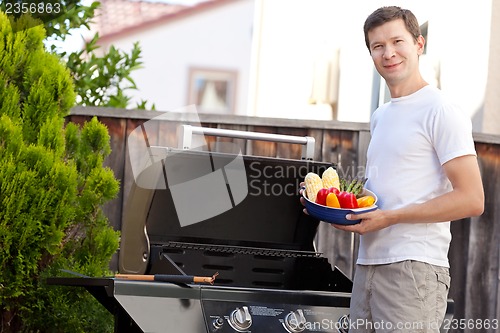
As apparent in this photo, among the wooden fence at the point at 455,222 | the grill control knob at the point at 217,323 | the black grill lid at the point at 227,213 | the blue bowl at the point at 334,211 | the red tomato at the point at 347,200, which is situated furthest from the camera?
the wooden fence at the point at 455,222

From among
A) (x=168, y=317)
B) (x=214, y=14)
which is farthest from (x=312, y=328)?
(x=214, y=14)

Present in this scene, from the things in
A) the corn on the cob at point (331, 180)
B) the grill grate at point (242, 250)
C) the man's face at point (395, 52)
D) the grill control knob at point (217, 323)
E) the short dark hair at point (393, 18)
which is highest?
the short dark hair at point (393, 18)

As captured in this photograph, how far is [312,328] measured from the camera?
10.1ft

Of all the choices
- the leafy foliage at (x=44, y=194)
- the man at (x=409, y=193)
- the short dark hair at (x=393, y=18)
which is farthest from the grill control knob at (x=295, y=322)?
the leafy foliage at (x=44, y=194)

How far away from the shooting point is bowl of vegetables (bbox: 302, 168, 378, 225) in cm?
273

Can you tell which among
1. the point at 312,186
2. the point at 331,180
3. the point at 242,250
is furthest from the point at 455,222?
the point at 312,186

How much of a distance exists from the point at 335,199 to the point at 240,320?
52 centimetres

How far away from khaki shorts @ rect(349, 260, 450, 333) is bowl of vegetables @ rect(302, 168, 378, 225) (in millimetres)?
203

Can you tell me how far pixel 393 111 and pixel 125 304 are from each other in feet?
3.45

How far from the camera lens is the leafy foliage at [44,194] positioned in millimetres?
3811

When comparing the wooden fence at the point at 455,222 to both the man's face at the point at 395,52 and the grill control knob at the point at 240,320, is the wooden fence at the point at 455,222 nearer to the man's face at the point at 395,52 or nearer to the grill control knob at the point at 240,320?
the grill control knob at the point at 240,320

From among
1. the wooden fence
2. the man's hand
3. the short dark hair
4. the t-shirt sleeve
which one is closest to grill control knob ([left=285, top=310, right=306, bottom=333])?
the man's hand

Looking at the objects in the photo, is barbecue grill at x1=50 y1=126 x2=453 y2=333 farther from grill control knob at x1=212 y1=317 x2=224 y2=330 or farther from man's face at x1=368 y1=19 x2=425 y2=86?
man's face at x1=368 y1=19 x2=425 y2=86

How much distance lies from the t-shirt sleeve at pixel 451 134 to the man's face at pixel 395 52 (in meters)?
0.18
